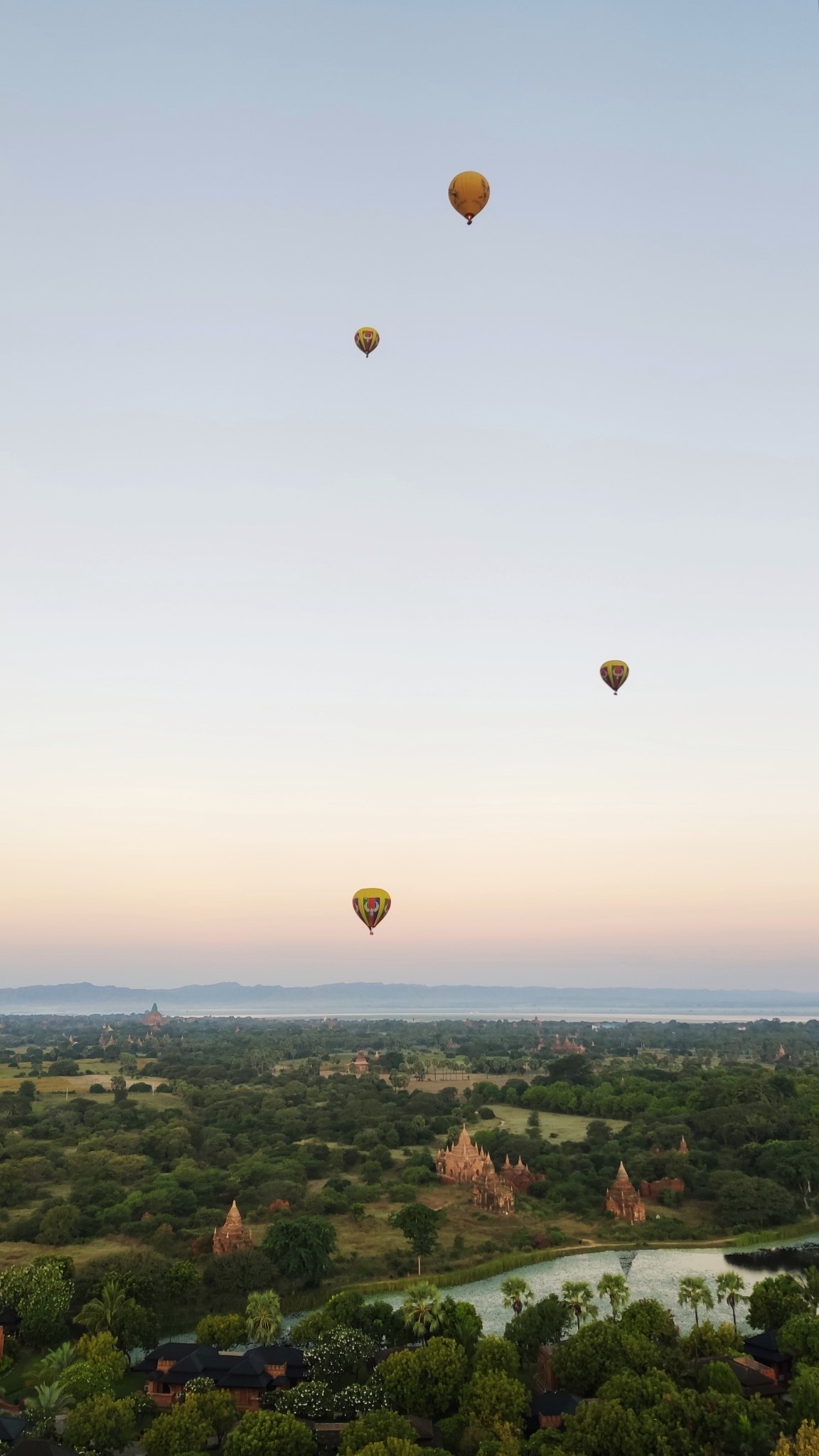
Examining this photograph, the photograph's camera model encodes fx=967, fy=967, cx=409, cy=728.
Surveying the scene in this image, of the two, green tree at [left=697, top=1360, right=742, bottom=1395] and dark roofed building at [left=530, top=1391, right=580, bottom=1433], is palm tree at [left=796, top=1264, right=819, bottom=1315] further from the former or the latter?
dark roofed building at [left=530, top=1391, right=580, bottom=1433]

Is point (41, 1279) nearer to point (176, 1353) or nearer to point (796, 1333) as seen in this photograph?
point (176, 1353)

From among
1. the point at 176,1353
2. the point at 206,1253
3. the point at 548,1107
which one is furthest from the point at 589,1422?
the point at 548,1107

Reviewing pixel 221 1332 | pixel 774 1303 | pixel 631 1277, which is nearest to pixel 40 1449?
pixel 221 1332

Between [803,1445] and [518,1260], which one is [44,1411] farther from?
[518,1260]

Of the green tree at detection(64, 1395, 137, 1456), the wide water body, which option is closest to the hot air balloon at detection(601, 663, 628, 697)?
the wide water body

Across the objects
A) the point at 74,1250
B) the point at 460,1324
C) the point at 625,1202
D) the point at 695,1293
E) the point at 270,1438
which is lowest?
the point at 74,1250

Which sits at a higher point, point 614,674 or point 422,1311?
point 614,674

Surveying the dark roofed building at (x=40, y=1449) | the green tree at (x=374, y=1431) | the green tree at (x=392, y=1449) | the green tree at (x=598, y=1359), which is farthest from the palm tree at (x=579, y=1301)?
the dark roofed building at (x=40, y=1449)
